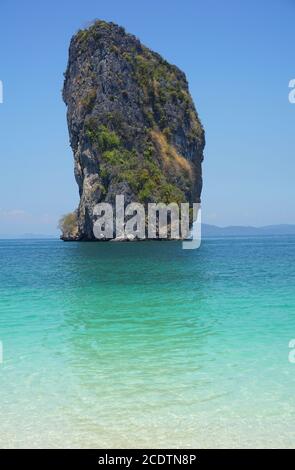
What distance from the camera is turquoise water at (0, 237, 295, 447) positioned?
619 centimetres

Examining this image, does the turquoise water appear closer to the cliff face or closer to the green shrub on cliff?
the cliff face

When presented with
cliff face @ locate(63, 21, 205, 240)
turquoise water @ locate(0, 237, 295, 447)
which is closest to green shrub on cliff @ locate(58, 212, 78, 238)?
cliff face @ locate(63, 21, 205, 240)

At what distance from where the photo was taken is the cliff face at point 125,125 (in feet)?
291

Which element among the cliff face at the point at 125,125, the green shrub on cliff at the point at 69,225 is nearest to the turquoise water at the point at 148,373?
the cliff face at the point at 125,125

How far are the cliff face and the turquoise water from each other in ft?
233

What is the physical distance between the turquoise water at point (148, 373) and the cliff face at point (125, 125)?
233 feet

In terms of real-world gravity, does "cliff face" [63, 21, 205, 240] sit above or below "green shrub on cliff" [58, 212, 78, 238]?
above

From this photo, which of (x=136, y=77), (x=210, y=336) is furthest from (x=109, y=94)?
(x=210, y=336)

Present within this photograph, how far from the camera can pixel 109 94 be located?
92.4 m

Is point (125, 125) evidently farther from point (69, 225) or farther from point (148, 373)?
point (148, 373)

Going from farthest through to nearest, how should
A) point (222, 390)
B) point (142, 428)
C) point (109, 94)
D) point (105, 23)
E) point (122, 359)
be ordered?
point (105, 23) → point (109, 94) → point (122, 359) → point (222, 390) → point (142, 428)

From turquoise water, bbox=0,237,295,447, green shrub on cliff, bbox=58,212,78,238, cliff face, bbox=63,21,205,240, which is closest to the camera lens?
turquoise water, bbox=0,237,295,447
